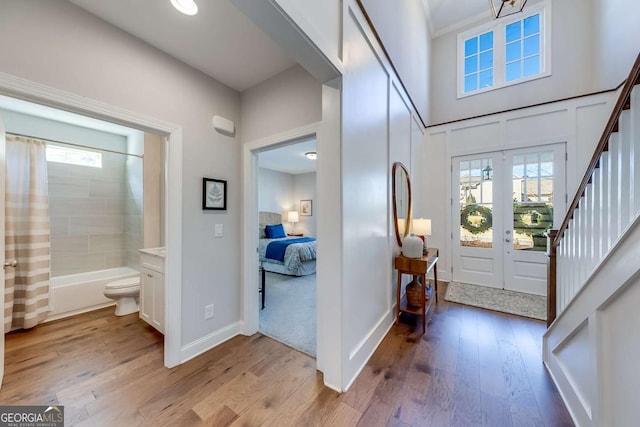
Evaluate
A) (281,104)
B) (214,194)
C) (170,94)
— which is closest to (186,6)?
(170,94)

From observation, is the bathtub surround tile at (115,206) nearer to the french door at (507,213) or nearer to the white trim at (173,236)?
the white trim at (173,236)

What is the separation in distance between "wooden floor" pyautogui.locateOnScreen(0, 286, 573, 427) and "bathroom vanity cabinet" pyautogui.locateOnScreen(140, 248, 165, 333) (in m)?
0.18

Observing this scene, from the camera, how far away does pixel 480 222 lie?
3.79 metres

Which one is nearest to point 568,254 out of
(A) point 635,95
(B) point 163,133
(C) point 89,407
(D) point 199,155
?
(A) point 635,95

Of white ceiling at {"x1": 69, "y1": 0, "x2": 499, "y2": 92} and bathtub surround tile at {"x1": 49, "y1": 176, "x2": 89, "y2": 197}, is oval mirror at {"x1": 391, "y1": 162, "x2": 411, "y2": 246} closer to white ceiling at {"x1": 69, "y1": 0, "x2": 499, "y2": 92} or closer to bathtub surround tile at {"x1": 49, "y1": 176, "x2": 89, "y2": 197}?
white ceiling at {"x1": 69, "y1": 0, "x2": 499, "y2": 92}

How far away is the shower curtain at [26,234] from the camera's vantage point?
7.85 feet

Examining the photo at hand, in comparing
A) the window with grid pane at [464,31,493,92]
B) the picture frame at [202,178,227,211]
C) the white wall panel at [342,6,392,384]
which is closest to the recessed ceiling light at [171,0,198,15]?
the white wall panel at [342,6,392,384]

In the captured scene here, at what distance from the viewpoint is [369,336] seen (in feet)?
6.49

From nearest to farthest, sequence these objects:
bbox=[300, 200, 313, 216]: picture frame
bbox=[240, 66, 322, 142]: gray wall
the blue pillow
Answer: bbox=[240, 66, 322, 142]: gray wall, the blue pillow, bbox=[300, 200, 313, 216]: picture frame

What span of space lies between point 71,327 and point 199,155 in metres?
2.38

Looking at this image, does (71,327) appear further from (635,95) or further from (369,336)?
(635,95)

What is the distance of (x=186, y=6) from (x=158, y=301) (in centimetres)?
241

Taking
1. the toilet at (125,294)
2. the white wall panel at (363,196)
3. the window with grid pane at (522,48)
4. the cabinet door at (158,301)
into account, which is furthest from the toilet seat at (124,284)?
the window with grid pane at (522,48)

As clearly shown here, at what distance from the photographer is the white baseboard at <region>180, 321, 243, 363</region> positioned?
6.35 feet
